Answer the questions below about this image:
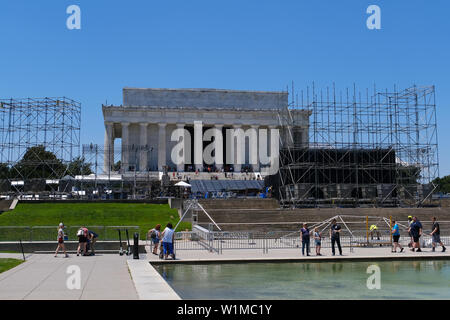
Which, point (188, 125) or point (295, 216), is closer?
point (295, 216)

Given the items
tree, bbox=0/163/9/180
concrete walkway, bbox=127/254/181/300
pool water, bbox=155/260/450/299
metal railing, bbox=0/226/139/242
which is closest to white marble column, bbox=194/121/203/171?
tree, bbox=0/163/9/180

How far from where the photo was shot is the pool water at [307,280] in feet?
39.5

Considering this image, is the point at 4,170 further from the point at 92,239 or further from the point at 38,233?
the point at 92,239

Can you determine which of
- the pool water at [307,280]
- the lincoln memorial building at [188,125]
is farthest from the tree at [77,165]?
the pool water at [307,280]

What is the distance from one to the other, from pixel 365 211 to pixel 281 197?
13055 millimetres

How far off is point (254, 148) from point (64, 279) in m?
58.6

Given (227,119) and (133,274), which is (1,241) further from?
(227,119)

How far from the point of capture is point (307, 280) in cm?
1445

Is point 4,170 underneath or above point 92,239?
above

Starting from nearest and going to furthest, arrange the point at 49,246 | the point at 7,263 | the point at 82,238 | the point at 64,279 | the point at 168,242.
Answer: the point at 64,279
the point at 7,263
the point at 168,242
the point at 82,238
the point at 49,246

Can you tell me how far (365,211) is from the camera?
36.6 m

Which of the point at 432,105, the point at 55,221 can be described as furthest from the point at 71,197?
the point at 432,105

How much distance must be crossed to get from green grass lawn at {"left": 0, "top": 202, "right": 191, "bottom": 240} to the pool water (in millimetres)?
12325

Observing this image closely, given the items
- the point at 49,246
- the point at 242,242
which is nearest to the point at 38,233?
the point at 49,246
